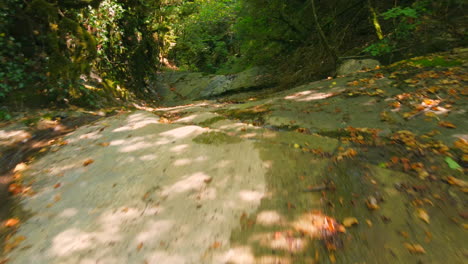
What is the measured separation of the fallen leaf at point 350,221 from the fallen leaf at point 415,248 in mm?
338

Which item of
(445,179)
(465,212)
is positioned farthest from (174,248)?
(445,179)

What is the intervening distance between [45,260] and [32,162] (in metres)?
2.11

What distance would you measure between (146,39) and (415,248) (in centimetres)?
1074

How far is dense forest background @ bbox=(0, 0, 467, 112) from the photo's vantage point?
5207 millimetres

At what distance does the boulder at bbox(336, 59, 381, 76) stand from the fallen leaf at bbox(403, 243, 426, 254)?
5.50 m

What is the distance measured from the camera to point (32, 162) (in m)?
3.25

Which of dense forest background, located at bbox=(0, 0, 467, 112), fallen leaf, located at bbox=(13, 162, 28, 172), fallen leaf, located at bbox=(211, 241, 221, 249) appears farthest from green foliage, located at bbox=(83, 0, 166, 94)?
fallen leaf, located at bbox=(211, 241, 221, 249)

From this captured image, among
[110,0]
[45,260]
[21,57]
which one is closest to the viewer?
[45,260]

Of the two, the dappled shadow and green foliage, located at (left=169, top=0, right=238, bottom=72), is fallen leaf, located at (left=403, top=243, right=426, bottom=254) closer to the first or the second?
the dappled shadow

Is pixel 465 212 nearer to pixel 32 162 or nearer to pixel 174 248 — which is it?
pixel 174 248

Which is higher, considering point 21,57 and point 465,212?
point 21,57

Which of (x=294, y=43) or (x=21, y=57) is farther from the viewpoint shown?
(x=294, y=43)

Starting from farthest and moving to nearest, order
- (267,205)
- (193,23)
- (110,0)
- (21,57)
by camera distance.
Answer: (193,23) → (110,0) → (21,57) → (267,205)

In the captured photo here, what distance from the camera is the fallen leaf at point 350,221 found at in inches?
75.2
